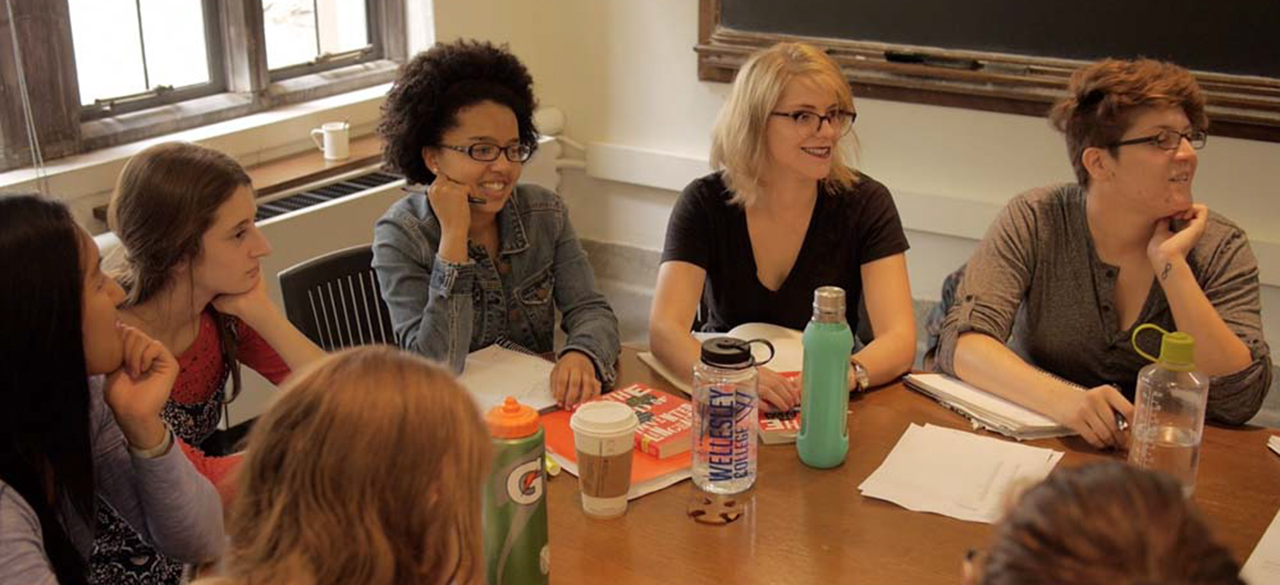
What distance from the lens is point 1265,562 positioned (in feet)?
4.85

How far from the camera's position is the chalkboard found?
2.89m

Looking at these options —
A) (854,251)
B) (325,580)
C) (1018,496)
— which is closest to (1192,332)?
(854,251)

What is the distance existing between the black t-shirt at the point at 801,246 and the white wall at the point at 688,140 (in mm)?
1070

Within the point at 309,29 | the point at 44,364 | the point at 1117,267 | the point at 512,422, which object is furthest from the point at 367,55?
the point at 512,422

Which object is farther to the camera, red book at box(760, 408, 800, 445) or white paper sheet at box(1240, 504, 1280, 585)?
red book at box(760, 408, 800, 445)

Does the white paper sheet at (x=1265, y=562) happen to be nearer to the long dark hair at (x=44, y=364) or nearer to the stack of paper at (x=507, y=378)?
the stack of paper at (x=507, y=378)

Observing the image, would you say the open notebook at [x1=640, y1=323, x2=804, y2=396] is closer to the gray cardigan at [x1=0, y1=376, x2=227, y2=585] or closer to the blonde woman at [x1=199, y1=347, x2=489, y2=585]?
the gray cardigan at [x1=0, y1=376, x2=227, y2=585]

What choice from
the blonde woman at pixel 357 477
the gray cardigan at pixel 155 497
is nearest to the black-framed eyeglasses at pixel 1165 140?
the blonde woman at pixel 357 477

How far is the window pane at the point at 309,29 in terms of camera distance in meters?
3.30

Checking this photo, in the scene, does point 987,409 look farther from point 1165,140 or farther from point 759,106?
point 759,106

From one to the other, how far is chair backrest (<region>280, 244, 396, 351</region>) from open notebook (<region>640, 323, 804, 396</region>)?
1.82 ft

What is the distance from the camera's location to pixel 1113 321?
2139mm

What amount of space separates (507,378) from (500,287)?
0.29 meters

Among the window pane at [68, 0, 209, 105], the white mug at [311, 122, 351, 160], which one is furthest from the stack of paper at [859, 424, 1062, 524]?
the window pane at [68, 0, 209, 105]
